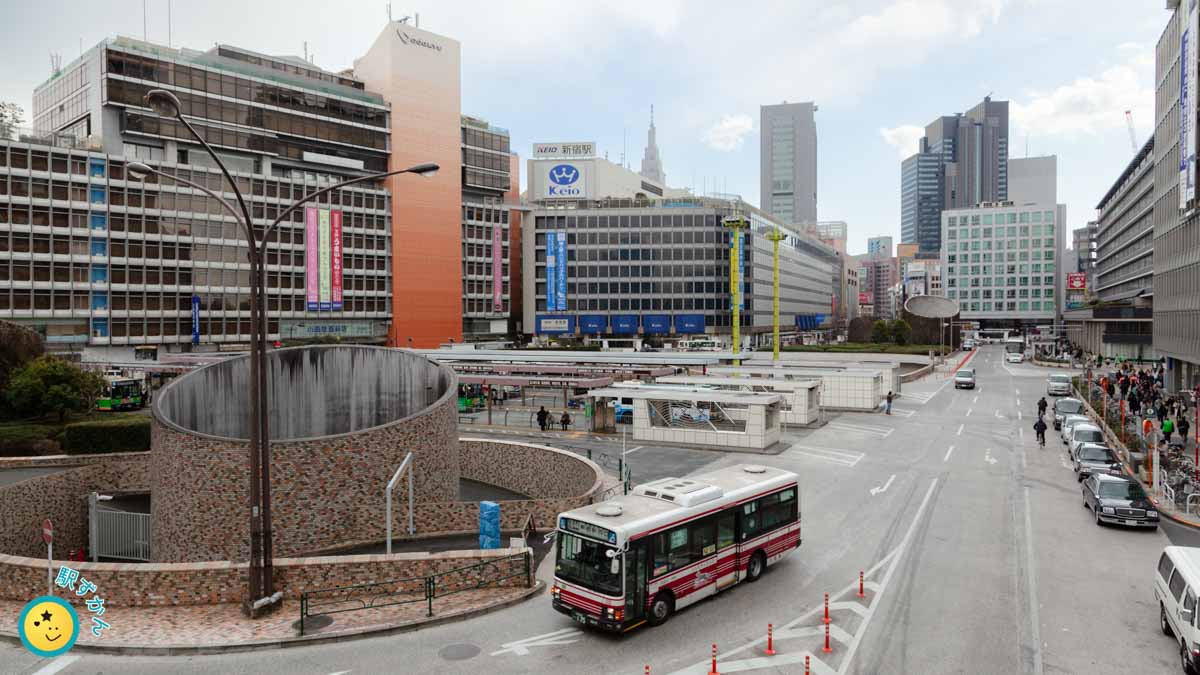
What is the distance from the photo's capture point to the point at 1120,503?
22.2 meters

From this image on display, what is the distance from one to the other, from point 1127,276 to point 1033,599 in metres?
126

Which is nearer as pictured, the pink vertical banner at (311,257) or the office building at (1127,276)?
the office building at (1127,276)

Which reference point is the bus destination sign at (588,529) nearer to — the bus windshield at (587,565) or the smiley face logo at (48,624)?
the bus windshield at (587,565)

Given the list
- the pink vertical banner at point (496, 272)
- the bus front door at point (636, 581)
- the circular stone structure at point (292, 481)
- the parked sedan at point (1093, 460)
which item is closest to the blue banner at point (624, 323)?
the pink vertical banner at point (496, 272)

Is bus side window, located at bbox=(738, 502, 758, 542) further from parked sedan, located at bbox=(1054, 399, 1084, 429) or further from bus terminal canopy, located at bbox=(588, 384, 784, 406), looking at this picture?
parked sedan, located at bbox=(1054, 399, 1084, 429)

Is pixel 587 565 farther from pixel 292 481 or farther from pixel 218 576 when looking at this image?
pixel 292 481

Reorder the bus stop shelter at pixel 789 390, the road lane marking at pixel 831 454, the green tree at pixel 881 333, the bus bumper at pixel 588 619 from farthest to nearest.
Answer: the green tree at pixel 881 333, the bus stop shelter at pixel 789 390, the road lane marking at pixel 831 454, the bus bumper at pixel 588 619

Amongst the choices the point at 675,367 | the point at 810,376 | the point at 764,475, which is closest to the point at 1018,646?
the point at 764,475

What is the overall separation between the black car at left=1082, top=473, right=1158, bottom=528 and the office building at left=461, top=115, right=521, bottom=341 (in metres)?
99.8

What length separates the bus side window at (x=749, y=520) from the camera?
17016 mm

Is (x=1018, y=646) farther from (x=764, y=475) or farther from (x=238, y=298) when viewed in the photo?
(x=238, y=298)

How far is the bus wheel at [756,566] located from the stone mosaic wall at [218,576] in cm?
574

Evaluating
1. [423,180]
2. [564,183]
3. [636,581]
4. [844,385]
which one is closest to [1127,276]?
[564,183]

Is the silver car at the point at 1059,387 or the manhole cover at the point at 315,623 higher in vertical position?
the silver car at the point at 1059,387
